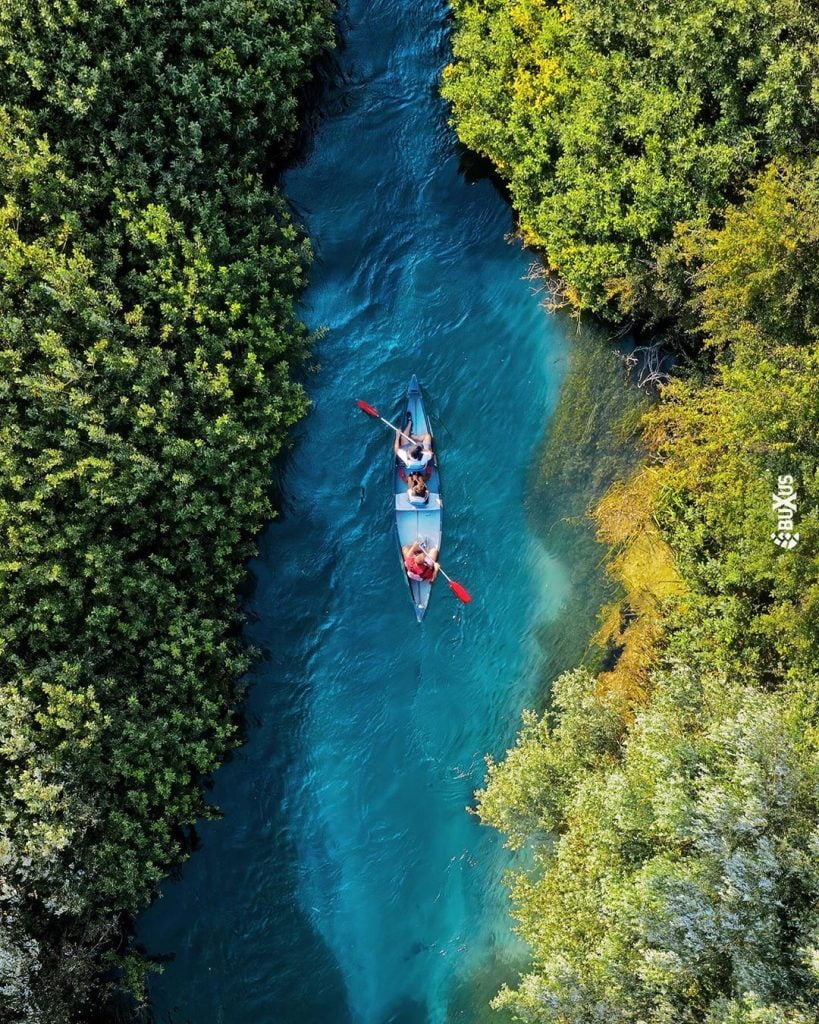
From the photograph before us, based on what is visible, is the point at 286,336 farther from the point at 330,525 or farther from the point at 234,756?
the point at 234,756

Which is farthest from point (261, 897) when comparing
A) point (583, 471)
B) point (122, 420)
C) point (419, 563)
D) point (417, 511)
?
point (583, 471)

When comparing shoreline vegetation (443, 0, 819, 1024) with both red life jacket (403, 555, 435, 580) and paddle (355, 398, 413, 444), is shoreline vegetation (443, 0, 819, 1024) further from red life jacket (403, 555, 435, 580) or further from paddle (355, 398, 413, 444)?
paddle (355, 398, 413, 444)

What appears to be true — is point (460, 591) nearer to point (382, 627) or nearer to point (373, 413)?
point (382, 627)

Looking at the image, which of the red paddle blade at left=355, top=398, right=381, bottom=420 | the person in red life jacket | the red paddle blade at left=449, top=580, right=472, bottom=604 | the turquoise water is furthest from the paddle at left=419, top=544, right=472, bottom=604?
the red paddle blade at left=355, top=398, right=381, bottom=420

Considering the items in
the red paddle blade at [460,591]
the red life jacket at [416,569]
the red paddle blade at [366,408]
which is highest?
the red paddle blade at [366,408]

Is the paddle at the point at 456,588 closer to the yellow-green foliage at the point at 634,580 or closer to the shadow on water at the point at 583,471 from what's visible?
the shadow on water at the point at 583,471

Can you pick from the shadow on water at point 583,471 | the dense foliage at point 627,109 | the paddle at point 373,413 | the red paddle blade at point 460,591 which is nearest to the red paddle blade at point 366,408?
the paddle at point 373,413
